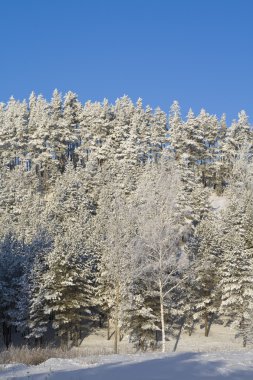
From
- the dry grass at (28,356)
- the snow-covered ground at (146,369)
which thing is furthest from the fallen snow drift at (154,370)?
the dry grass at (28,356)

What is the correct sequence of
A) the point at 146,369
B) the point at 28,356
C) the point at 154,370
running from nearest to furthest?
1. the point at 154,370
2. the point at 146,369
3. the point at 28,356

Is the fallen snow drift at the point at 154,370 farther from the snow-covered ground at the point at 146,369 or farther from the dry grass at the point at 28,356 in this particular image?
the dry grass at the point at 28,356

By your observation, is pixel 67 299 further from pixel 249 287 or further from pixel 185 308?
pixel 249 287

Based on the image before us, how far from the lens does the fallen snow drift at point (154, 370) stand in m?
8.69

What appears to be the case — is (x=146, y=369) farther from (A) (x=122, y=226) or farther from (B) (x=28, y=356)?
(A) (x=122, y=226)

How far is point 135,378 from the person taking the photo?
28.0ft

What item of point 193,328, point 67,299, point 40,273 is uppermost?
point 40,273

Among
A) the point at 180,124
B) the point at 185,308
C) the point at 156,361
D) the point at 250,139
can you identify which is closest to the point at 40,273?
the point at 185,308

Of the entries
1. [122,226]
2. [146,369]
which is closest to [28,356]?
[146,369]

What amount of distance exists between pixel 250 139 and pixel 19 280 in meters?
64.5

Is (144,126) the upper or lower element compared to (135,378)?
upper

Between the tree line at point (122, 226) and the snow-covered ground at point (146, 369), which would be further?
the tree line at point (122, 226)

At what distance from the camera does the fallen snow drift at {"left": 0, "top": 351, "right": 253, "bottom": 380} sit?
869cm

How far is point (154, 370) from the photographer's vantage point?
30.6 feet
